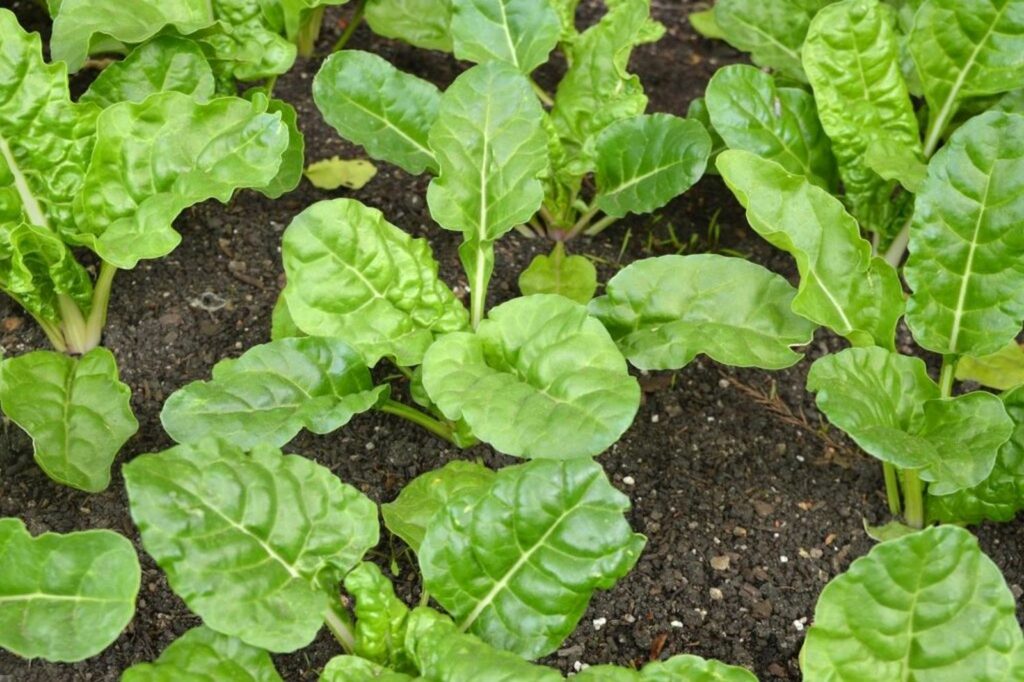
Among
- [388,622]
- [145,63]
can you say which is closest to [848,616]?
[388,622]

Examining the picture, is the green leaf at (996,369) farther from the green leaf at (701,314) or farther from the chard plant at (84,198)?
the chard plant at (84,198)

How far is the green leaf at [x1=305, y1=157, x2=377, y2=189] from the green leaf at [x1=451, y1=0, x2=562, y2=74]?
1.14 feet

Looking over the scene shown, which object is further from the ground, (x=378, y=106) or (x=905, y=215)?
(x=378, y=106)

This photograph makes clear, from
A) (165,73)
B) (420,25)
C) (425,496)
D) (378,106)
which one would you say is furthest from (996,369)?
(165,73)

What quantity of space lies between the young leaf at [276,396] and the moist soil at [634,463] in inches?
8.0

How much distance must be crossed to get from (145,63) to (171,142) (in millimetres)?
281

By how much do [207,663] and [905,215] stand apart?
1688mm

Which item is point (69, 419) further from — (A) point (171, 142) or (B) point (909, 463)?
(B) point (909, 463)

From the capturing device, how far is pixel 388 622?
1.84 meters

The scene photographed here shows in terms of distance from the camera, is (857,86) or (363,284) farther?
(857,86)

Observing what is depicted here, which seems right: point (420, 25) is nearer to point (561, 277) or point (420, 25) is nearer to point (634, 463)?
point (561, 277)

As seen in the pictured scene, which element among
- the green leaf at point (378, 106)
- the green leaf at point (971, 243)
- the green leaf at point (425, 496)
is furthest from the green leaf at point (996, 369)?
the green leaf at point (378, 106)

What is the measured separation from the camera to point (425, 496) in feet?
6.73

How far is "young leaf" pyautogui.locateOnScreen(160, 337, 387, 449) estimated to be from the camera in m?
1.97
